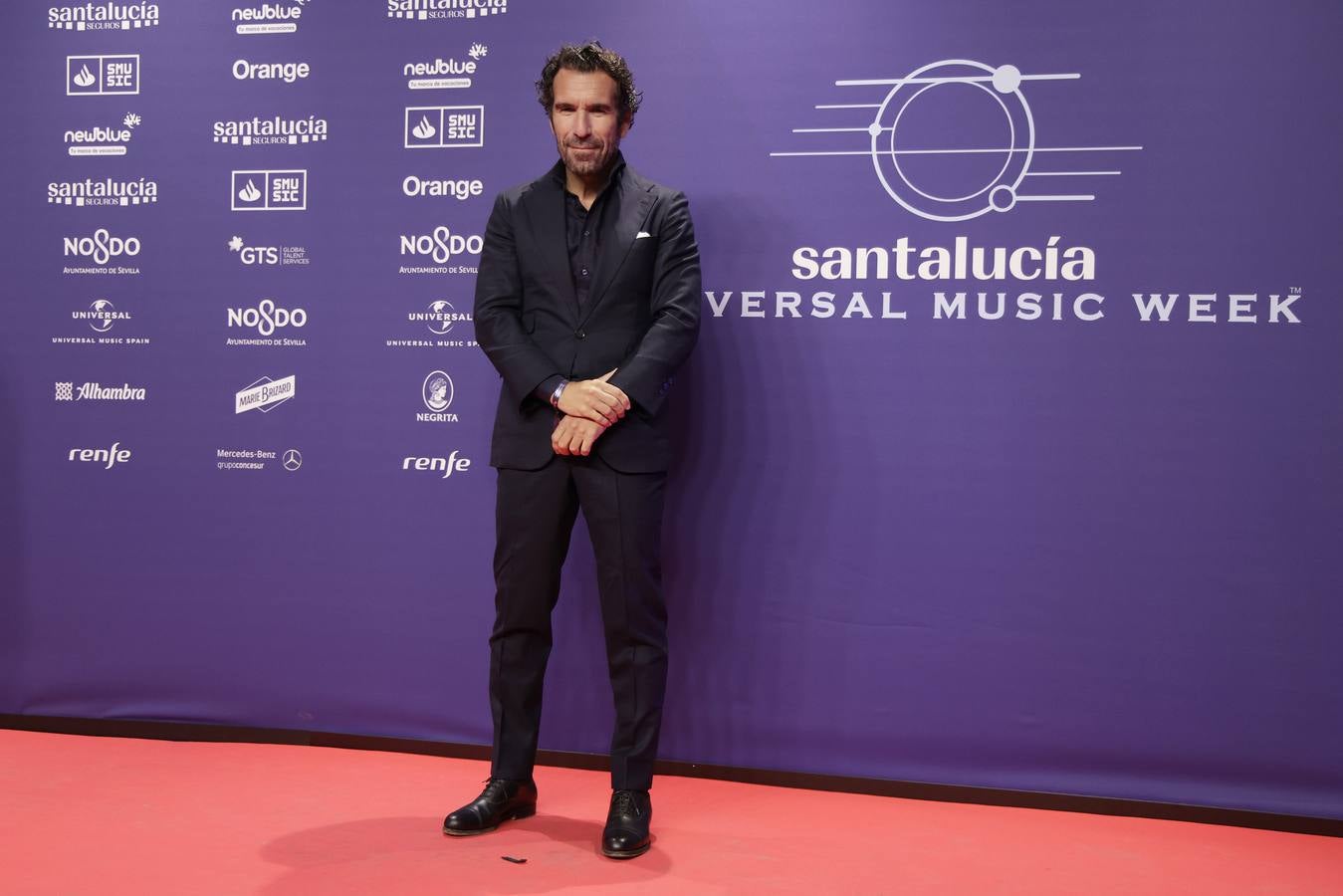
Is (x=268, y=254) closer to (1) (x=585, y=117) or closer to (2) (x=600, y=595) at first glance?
(1) (x=585, y=117)

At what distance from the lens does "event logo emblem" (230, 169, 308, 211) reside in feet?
11.6

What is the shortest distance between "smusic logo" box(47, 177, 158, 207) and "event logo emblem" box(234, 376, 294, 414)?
26.1 inches

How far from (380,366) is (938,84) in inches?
69.5

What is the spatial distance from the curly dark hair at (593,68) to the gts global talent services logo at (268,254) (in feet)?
3.47

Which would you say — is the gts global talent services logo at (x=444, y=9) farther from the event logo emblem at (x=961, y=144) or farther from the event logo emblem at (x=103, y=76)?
the event logo emblem at (x=961, y=144)

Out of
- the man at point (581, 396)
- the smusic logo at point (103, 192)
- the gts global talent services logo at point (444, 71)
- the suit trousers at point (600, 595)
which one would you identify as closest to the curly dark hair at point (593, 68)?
the man at point (581, 396)

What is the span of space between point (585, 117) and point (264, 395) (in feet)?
4.77

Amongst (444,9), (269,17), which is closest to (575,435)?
(444,9)

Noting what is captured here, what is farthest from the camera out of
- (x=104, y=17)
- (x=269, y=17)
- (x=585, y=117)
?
(x=104, y=17)

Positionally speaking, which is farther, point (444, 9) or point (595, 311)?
point (444, 9)

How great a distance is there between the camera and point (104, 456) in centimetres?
369

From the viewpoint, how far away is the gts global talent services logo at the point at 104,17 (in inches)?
143

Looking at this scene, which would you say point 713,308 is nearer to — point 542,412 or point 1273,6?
point 542,412

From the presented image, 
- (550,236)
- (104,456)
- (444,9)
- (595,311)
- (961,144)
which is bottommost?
(104,456)
